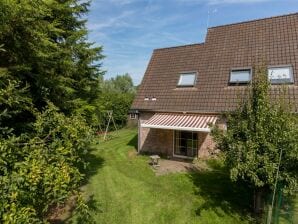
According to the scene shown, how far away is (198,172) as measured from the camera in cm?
1883

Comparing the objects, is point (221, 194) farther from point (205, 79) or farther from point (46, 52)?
point (46, 52)

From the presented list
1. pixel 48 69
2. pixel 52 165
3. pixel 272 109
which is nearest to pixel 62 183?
pixel 52 165

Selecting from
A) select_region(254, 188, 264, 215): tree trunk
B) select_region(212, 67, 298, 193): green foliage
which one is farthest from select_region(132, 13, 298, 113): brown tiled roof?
select_region(254, 188, 264, 215): tree trunk

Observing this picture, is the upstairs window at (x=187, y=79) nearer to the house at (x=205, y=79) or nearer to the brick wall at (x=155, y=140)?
the house at (x=205, y=79)

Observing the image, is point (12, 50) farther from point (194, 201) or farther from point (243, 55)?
point (243, 55)

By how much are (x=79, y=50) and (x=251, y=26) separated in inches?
612

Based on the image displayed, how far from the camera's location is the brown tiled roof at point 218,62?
2044cm

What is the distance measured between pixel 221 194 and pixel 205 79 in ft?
34.0

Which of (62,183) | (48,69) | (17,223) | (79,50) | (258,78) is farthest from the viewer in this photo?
(79,50)

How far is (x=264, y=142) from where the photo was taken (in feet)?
36.5

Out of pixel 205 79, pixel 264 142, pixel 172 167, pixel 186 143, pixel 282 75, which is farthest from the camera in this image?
pixel 186 143

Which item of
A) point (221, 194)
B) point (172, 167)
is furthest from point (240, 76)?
point (221, 194)

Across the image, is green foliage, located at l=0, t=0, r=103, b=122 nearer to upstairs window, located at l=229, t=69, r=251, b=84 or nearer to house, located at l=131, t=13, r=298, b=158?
house, located at l=131, t=13, r=298, b=158

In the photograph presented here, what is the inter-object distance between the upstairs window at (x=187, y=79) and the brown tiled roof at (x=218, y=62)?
38 centimetres
